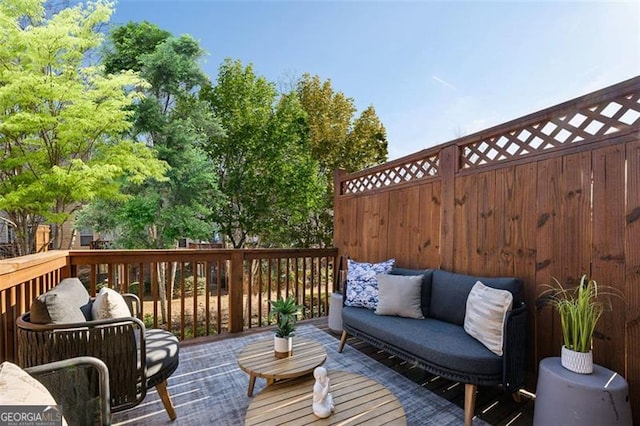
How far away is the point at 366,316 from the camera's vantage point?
2.88 m

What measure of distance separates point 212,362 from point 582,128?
367cm

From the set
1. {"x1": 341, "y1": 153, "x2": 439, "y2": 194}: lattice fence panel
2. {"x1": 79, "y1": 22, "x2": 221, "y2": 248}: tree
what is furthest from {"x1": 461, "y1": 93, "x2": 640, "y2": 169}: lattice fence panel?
{"x1": 79, "y1": 22, "x2": 221, "y2": 248}: tree

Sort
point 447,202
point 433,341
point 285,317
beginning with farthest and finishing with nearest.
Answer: point 447,202, point 433,341, point 285,317

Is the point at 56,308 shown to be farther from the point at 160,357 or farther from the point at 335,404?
the point at 335,404

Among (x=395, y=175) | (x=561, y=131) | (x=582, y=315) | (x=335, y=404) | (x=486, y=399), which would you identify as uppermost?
(x=561, y=131)

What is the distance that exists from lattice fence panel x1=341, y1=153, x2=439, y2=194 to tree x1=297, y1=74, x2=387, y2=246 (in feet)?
6.65

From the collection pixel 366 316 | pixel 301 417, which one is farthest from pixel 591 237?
pixel 301 417

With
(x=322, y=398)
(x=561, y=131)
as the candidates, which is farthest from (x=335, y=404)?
(x=561, y=131)

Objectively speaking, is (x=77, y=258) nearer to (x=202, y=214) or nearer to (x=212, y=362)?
(x=212, y=362)

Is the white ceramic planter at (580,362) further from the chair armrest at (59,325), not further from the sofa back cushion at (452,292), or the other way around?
the chair armrest at (59,325)

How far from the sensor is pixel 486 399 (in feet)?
7.47

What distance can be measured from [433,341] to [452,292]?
2.00 feet

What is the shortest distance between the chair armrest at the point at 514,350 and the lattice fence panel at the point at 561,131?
4.32ft

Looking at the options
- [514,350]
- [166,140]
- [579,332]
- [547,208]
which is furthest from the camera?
[166,140]
